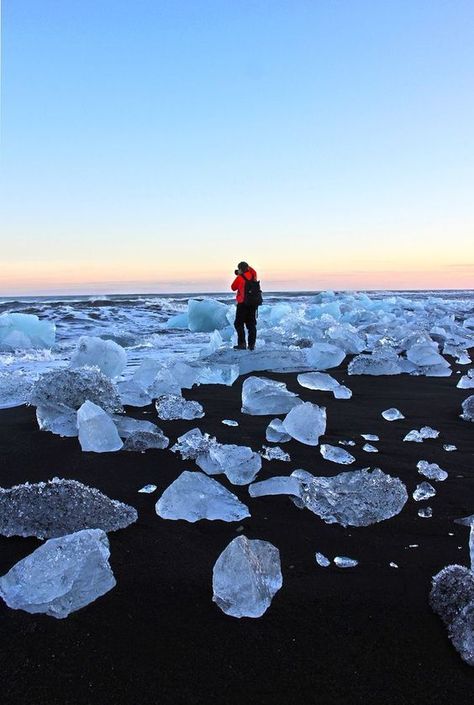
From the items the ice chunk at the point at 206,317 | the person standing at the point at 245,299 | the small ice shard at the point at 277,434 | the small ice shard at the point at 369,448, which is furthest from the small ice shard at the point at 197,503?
the ice chunk at the point at 206,317

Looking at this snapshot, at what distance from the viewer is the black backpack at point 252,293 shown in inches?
294

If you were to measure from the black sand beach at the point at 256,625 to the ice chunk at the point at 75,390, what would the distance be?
3.53 ft

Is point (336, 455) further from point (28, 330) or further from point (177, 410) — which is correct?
point (28, 330)

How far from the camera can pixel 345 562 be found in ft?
5.54

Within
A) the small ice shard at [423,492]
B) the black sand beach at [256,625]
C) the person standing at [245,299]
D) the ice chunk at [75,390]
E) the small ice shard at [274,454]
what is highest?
the person standing at [245,299]

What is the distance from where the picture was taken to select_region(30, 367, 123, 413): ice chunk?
3.41 metres

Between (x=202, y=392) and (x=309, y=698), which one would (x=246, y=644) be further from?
(x=202, y=392)

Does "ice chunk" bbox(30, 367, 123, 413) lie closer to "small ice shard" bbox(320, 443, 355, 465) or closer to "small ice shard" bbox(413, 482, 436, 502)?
"small ice shard" bbox(320, 443, 355, 465)

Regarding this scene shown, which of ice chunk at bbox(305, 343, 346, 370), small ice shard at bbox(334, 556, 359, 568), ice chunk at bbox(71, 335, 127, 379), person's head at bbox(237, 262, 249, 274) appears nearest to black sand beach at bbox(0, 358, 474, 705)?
small ice shard at bbox(334, 556, 359, 568)

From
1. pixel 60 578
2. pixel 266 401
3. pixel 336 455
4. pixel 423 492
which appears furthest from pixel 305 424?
pixel 60 578

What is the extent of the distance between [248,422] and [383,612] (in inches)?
76.8

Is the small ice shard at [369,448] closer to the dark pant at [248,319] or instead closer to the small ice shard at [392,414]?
the small ice shard at [392,414]

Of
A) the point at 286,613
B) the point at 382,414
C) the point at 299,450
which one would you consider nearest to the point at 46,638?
the point at 286,613

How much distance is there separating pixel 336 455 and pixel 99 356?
3.08 metres
